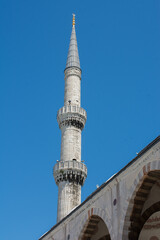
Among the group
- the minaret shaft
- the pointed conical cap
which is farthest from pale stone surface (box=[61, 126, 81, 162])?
the pointed conical cap

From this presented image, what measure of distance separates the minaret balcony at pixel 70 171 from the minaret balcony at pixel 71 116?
3348mm

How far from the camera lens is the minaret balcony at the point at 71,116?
1150 inches

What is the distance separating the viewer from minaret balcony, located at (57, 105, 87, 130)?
95.8 ft

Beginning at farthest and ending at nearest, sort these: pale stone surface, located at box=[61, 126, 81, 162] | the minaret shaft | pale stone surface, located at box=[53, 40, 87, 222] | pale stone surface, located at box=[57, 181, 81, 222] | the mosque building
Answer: the minaret shaft → pale stone surface, located at box=[61, 126, 81, 162] → pale stone surface, located at box=[53, 40, 87, 222] → pale stone surface, located at box=[57, 181, 81, 222] → the mosque building

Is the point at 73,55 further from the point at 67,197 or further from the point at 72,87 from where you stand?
the point at 67,197

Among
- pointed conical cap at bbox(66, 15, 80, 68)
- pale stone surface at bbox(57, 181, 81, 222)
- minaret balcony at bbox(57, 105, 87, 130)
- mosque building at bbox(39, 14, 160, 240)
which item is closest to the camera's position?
mosque building at bbox(39, 14, 160, 240)

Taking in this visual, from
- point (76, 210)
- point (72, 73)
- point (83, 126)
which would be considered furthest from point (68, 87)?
point (76, 210)

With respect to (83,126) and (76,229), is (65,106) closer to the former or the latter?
(83,126)

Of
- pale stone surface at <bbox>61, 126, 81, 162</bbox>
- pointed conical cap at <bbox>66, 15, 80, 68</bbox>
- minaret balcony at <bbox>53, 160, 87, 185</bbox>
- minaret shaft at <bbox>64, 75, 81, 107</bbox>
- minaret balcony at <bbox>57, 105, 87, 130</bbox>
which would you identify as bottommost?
minaret balcony at <bbox>53, 160, 87, 185</bbox>

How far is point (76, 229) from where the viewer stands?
15.0 metres

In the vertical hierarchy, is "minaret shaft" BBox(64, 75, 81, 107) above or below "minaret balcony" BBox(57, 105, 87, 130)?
above

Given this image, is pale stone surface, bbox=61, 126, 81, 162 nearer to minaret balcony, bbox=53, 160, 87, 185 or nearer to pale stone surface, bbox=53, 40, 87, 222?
pale stone surface, bbox=53, 40, 87, 222

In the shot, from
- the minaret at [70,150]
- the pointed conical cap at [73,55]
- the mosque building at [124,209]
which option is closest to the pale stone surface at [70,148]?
the minaret at [70,150]

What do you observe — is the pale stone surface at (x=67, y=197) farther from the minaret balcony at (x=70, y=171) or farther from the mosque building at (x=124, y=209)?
the mosque building at (x=124, y=209)
